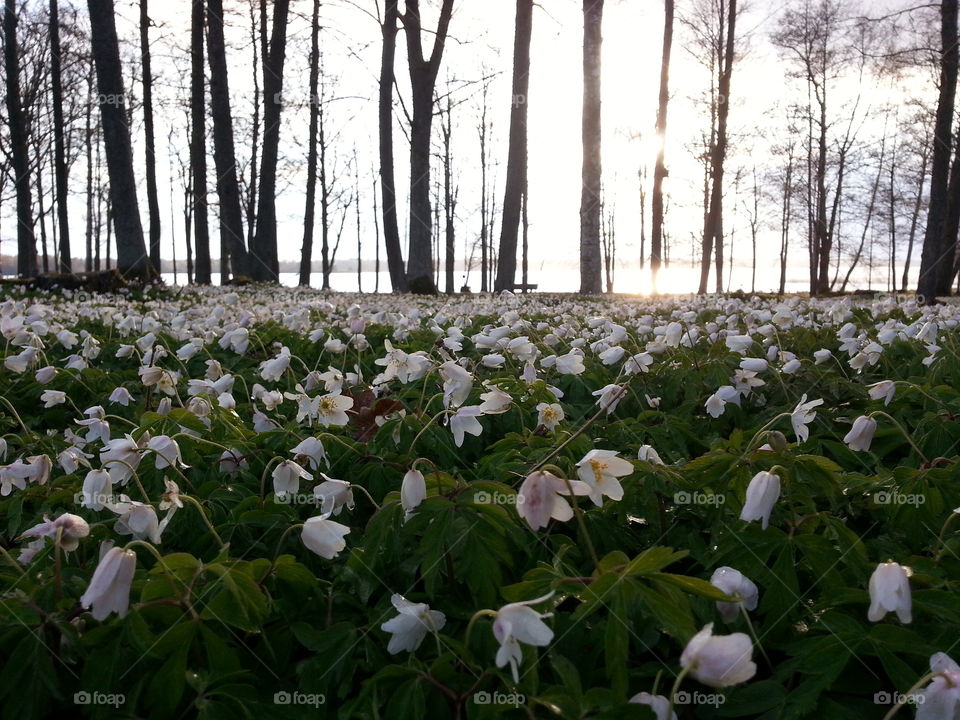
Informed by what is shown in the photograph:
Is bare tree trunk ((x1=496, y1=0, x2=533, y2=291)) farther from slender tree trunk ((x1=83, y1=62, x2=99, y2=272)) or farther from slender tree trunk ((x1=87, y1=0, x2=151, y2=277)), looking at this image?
slender tree trunk ((x1=83, y1=62, x2=99, y2=272))

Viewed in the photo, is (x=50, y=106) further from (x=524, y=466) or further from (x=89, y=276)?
(x=524, y=466)

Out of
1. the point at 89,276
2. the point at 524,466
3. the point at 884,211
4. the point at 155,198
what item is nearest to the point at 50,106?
the point at 155,198

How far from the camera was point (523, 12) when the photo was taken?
16.3 m

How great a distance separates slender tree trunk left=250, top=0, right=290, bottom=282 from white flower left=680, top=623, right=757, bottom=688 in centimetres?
1978

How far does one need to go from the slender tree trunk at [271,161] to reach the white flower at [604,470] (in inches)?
757

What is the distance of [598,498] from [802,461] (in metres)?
0.54

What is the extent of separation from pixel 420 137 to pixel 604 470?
662 inches

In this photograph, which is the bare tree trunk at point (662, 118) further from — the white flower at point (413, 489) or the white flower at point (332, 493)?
the white flower at point (413, 489)

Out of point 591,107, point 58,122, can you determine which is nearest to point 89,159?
point 58,122

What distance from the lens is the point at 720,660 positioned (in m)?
1.14

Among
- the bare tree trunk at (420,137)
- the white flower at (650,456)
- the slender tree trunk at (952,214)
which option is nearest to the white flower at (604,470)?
the white flower at (650,456)

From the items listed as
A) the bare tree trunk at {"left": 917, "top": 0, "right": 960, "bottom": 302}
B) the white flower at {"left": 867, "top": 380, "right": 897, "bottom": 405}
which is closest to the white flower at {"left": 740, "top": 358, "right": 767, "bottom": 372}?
the white flower at {"left": 867, "top": 380, "right": 897, "bottom": 405}

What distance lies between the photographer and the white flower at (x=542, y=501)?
1461 millimetres

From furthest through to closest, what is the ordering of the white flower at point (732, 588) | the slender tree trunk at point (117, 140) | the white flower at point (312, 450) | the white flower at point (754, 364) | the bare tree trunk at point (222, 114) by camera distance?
the bare tree trunk at point (222, 114)
the slender tree trunk at point (117, 140)
the white flower at point (754, 364)
the white flower at point (312, 450)
the white flower at point (732, 588)
